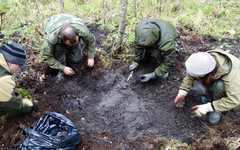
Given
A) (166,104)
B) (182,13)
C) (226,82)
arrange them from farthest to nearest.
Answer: (182,13), (166,104), (226,82)

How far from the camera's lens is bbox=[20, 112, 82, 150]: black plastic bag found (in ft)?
5.76

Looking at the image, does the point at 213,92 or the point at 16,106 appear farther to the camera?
the point at 213,92

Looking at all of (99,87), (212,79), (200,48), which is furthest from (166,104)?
(200,48)

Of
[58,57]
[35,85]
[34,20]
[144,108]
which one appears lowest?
[144,108]

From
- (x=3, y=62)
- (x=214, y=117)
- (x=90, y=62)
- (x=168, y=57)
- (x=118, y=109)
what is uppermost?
(x=3, y=62)

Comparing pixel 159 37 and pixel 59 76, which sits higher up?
pixel 159 37

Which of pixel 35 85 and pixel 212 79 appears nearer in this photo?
pixel 212 79

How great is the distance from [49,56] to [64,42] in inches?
15.1

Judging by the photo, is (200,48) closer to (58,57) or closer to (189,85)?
(189,85)

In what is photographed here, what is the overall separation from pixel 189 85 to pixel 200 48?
5.06ft

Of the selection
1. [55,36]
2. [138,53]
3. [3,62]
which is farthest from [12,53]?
[138,53]

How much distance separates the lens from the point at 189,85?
2.51 metres

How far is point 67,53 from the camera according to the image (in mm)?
3338

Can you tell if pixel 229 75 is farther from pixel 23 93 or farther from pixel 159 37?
pixel 23 93
